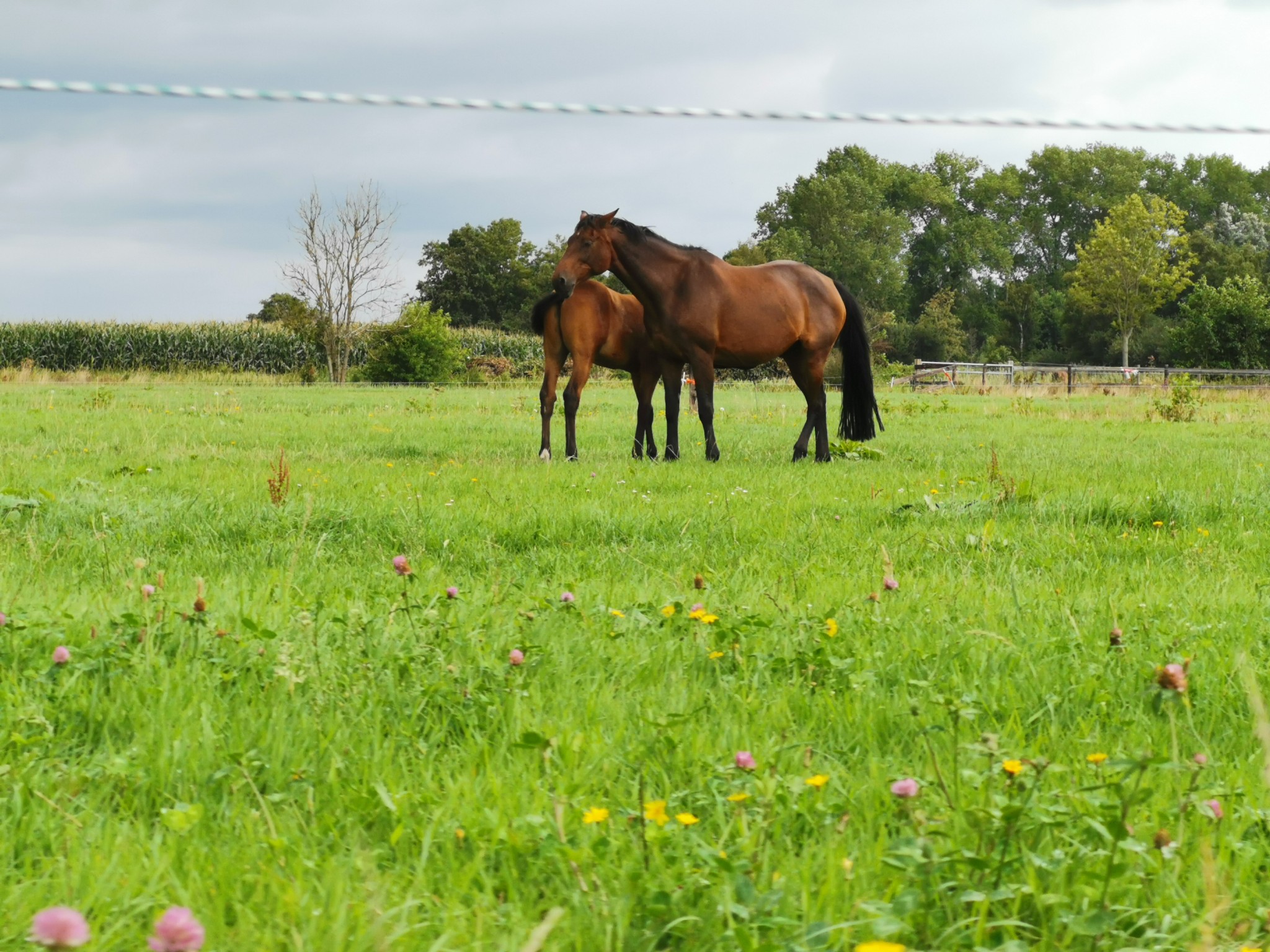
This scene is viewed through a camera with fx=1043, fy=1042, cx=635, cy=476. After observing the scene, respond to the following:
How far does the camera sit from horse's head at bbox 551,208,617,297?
28.7 feet

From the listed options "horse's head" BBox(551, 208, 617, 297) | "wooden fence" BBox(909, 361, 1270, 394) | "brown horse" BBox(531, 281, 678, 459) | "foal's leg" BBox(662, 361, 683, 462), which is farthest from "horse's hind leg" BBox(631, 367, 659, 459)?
"wooden fence" BBox(909, 361, 1270, 394)

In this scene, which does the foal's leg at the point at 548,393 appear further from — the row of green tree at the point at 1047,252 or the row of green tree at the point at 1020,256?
the row of green tree at the point at 1047,252

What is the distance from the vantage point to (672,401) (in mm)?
9156

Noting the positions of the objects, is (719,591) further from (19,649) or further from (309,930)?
(309,930)

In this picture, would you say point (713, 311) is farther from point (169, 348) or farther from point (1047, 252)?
point (1047, 252)

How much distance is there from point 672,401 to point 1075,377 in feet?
132

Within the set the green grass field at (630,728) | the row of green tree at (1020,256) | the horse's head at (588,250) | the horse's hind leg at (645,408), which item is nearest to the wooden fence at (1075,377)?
the row of green tree at (1020,256)

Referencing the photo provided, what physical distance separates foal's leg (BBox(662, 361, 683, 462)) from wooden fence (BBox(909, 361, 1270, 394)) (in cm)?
2570

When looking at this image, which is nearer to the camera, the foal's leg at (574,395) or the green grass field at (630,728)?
the green grass field at (630,728)

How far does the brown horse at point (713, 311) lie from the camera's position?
29.2ft

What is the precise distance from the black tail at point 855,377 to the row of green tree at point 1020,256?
130 ft

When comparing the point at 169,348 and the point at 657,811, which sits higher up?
the point at 169,348

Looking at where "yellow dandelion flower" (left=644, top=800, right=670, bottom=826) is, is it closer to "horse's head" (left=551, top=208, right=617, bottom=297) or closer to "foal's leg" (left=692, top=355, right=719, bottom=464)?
"foal's leg" (left=692, top=355, right=719, bottom=464)

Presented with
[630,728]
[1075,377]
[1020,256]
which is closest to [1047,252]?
[1020,256]
